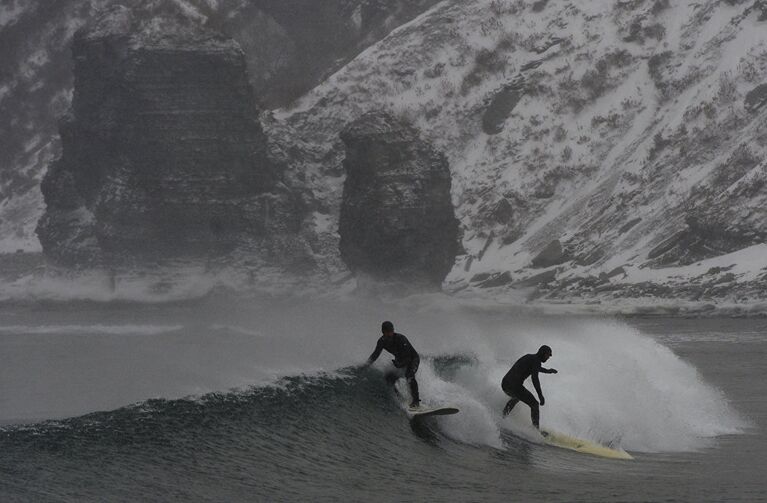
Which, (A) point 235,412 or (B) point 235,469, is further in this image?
(A) point 235,412

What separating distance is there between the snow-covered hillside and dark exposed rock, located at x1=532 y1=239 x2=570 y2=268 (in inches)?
7.0

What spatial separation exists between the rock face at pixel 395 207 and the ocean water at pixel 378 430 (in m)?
63.2

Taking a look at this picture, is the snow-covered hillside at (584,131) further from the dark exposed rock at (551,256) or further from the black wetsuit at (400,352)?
the black wetsuit at (400,352)

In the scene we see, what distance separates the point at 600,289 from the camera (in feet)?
314

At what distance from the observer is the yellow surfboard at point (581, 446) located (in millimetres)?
24527

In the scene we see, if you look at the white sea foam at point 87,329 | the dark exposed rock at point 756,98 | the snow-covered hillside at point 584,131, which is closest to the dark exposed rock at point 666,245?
the snow-covered hillside at point 584,131

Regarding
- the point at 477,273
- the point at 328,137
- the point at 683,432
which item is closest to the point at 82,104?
the point at 328,137

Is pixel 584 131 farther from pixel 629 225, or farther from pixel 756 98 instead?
pixel 629 225

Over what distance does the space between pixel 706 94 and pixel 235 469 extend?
3767 inches

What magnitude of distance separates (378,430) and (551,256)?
80979 millimetres

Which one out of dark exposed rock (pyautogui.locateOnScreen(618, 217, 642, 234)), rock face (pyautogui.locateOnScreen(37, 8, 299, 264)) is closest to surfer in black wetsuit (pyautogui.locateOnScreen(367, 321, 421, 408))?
dark exposed rock (pyautogui.locateOnScreen(618, 217, 642, 234))

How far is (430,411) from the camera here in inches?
973

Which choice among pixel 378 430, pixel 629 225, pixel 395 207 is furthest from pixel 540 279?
pixel 378 430

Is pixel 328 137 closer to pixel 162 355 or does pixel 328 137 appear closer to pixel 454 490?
pixel 162 355
